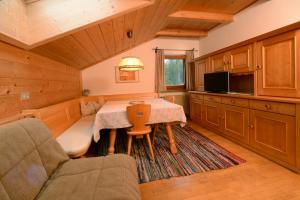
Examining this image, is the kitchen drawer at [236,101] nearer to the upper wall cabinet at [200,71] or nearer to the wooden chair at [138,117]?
the upper wall cabinet at [200,71]

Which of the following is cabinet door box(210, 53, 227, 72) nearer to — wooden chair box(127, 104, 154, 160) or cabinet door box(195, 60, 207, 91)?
cabinet door box(195, 60, 207, 91)

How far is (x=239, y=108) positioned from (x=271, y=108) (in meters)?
0.59

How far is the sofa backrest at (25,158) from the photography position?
0.93 metres

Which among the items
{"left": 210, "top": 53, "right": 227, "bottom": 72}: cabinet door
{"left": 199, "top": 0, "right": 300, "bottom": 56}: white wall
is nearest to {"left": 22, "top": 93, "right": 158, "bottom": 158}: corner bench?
{"left": 210, "top": 53, "right": 227, "bottom": 72}: cabinet door

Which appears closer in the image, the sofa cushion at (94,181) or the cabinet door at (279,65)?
the sofa cushion at (94,181)

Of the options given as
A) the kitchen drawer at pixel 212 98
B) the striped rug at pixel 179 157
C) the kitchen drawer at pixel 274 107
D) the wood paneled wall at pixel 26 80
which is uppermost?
the wood paneled wall at pixel 26 80

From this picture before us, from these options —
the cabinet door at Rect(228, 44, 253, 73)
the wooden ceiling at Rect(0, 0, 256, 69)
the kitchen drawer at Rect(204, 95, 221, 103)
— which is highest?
the wooden ceiling at Rect(0, 0, 256, 69)

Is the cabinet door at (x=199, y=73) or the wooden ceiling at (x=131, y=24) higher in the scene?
the wooden ceiling at (x=131, y=24)

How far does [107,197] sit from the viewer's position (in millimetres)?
986

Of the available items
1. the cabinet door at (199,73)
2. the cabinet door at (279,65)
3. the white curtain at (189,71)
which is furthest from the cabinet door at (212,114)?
the white curtain at (189,71)

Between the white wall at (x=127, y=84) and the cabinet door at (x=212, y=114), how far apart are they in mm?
1663

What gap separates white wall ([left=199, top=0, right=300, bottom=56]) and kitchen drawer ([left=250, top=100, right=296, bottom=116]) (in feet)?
4.51

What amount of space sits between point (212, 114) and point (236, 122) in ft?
2.37

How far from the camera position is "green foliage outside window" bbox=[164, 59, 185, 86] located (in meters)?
5.03
